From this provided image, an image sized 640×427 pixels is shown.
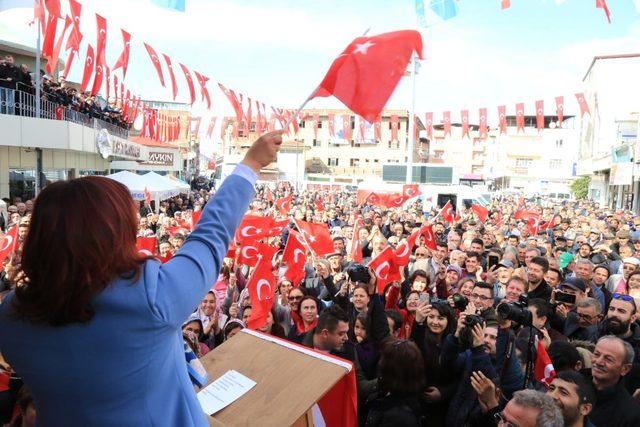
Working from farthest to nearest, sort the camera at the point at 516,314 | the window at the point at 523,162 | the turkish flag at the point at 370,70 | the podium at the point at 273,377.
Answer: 1. the window at the point at 523,162
2. the camera at the point at 516,314
3. the turkish flag at the point at 370,70
4. the podium at the point at 273,377

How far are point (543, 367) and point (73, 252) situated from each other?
3.40 metres

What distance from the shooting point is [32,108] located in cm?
1552

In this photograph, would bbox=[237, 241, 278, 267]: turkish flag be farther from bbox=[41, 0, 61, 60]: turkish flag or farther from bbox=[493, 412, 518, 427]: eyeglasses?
bbox=[41, 0, 61, 60]: turkish flag

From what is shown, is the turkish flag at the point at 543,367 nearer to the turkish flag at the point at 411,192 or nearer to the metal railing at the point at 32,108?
the turkish flag at the point at 411,192

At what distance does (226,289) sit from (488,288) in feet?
11.4

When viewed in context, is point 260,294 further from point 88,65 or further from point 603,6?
point 88,65

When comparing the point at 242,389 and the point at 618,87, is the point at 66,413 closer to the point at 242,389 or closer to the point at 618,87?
the point at 242,389

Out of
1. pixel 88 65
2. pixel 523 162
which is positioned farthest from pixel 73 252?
pixel 523 162

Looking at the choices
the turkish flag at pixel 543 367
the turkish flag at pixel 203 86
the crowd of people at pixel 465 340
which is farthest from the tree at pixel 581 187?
the turkish flag at pixel 543 367

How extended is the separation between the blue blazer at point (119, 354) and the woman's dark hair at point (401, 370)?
193 cm

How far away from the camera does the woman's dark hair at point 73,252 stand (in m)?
1.11

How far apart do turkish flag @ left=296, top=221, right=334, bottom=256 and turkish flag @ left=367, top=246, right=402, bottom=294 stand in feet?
6.73

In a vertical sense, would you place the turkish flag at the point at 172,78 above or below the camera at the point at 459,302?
above

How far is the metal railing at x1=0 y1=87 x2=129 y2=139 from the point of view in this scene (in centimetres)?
1440
